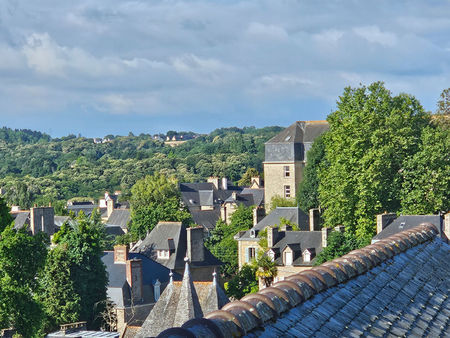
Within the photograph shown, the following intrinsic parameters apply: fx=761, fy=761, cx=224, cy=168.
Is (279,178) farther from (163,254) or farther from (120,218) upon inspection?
(120,218)

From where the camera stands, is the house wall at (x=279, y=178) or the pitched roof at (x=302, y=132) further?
the pitched roof at (x=302, y=132)

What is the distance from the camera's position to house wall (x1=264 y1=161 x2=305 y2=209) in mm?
78188

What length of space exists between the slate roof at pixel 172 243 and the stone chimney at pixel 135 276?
868cm

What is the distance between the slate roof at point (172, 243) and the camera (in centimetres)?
5588

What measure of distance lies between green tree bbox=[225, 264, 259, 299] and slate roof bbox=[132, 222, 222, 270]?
184 inches

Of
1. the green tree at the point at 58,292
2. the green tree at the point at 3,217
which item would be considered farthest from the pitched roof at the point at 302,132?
the green tree at the point at 3,217

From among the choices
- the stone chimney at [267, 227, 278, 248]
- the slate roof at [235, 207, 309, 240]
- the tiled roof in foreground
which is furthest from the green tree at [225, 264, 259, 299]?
the tiled roof in foreground

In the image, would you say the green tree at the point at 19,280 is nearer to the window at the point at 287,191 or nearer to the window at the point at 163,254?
the window at the point at 163,254

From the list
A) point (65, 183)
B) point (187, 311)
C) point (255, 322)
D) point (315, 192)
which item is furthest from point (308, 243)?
point (65, 183)

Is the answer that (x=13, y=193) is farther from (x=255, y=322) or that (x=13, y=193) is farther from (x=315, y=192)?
(x=255, y=322)

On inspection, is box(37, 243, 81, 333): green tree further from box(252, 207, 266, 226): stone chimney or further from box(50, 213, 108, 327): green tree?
box(252, 207, 266, 226): stone chimney

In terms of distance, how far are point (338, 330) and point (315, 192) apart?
6207 centimetres

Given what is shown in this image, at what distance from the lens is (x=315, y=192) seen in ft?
224

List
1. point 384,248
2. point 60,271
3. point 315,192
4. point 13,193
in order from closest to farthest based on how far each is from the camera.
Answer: point 384,248
point 60,271
point 315,192
point 13,193
